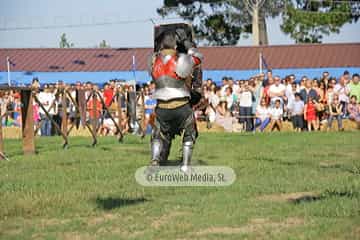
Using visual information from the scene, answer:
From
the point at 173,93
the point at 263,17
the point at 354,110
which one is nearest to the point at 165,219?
the point at 173,93

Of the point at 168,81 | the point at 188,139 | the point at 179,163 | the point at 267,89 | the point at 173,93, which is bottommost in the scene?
the point at 179,163

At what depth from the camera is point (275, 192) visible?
854 centimetres

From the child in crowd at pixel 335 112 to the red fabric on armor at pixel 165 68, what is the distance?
41.1 ft

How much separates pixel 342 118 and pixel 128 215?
1587cm

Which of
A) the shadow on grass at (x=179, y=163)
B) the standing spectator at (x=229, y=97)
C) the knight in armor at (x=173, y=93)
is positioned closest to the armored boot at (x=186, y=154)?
the knight in armor at (x=173, y=93)

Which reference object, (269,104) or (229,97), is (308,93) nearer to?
(269,104)

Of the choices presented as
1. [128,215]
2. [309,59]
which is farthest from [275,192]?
[309,59]

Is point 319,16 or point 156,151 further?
point 319,16

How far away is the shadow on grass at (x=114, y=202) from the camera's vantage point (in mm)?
7789

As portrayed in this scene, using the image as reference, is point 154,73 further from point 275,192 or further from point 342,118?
point 342,118

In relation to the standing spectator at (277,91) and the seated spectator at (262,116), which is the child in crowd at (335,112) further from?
the seated spectator at (262,116)

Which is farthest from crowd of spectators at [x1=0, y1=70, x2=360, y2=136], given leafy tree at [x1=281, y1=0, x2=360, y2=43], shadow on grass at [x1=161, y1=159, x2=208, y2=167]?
leafy tree at [x1=281, y1=0, x2=360, y2=43]

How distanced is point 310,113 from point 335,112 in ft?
2.24

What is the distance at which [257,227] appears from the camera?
648 cm
